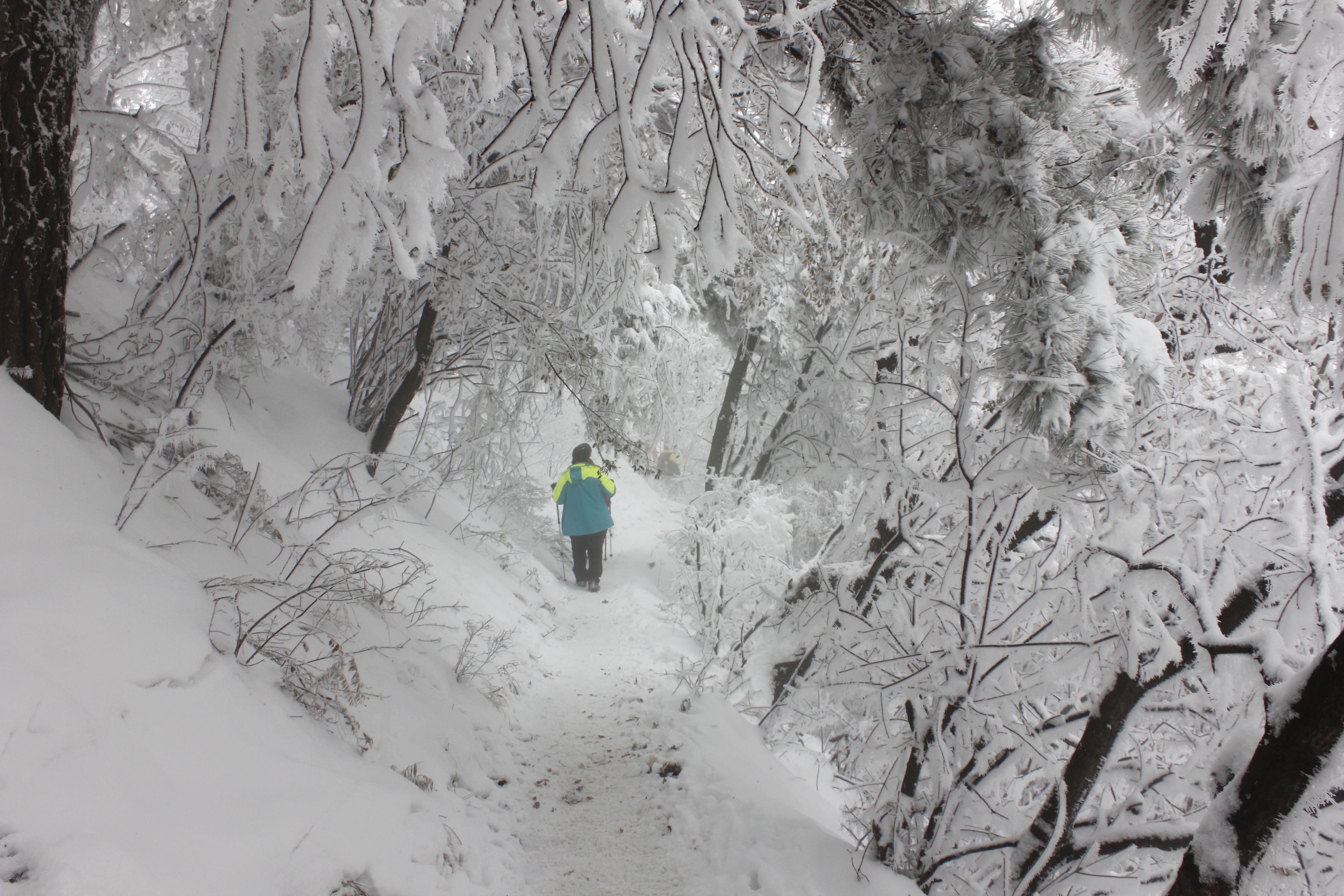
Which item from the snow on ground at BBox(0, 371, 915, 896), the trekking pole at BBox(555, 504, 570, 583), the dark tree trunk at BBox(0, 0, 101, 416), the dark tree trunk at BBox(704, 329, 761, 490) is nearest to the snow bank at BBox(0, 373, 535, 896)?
the snow on ground at BBox(0, 371, 915, 896)

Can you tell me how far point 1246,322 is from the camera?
3.97 m

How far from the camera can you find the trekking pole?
8.27 meters

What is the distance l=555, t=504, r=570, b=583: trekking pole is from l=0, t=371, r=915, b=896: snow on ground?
3048 millimetres

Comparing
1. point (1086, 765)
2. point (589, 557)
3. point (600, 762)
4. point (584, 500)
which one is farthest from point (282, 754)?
point (589, 557)

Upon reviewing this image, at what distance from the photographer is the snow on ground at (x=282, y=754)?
1494mm

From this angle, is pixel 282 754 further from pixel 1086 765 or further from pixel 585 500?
pixel 585 500

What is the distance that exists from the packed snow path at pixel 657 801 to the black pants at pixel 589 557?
2.71 meters

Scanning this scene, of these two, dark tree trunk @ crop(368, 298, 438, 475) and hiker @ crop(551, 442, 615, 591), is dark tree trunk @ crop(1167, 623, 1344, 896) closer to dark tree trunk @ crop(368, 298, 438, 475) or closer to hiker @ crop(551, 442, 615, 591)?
dark tree trunk @ crop(368, 298, 438, 475)

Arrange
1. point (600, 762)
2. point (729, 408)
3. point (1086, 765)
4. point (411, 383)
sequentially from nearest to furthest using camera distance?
point (1086, 765) → point (600, 762) → point (411, 383) → point (729, 408)

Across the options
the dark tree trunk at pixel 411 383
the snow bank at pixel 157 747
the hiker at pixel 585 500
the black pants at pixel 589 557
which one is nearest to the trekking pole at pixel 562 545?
the hiker at pixel 585 500

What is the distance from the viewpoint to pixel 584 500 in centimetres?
800

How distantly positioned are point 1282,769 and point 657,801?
259cm

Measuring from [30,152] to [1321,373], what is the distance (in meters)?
5.60

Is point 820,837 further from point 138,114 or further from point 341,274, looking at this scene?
point 138,114
